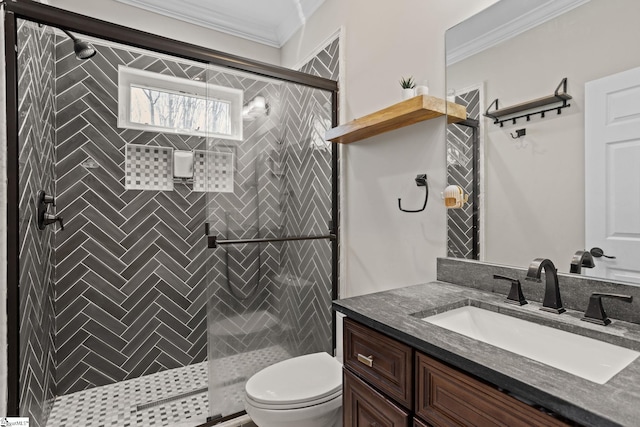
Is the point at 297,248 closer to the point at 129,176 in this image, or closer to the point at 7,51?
the point at 129,176

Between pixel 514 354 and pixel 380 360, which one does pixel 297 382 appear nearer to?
pixel 380 360

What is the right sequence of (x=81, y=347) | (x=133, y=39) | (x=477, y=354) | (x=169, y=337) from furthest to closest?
(x=169, y=337)
(x=81, y=347)
(x=133, y=39)
(x=477, y=354)

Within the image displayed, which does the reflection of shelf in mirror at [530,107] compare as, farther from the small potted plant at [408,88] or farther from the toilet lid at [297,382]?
the toilet lid at [297,382]

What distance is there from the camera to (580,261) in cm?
108

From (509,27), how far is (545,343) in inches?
45.5

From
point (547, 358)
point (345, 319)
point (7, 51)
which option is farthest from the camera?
point (7, 51)

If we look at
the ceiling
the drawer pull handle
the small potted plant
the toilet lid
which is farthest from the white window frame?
the drawer pull handle

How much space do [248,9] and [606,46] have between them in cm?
242

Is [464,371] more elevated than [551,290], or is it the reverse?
[551,290]

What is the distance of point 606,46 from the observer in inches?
41.0

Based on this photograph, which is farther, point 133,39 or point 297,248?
point 297,248

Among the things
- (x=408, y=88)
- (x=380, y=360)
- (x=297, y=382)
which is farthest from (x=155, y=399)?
(x=408, y=88)

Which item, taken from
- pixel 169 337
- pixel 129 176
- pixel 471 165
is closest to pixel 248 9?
pixel 129 176

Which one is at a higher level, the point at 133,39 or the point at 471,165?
the point at 133,39
